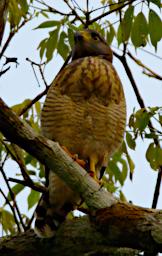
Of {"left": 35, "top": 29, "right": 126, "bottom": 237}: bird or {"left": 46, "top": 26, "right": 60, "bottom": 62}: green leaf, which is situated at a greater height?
{"left": 46, "top": 26, "right": 60, "bottom": 62}: green leaf

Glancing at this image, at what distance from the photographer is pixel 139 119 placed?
4867mm

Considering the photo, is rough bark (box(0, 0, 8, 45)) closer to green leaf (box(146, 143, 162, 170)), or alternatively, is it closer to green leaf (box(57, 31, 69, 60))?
green leaf (box(57, 31, 69, 60))

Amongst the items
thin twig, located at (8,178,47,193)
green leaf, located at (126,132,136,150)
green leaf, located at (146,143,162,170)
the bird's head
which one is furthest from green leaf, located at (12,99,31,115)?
green leaf, located at (146,143,162,170)

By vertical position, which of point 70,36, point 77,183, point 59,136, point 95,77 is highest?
point 70,36

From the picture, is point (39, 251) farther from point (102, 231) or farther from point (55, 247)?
point (102, 231)

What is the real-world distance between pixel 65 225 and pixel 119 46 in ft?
6.10

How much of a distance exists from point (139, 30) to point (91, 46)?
1.31 meters

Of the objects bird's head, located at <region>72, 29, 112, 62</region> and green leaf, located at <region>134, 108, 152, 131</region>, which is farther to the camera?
bird's head, located at <region>72, 29, 112, 62</region>

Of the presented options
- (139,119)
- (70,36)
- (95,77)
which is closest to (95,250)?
(139,119)

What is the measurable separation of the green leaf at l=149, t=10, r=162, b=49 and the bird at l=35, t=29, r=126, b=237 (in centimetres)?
59

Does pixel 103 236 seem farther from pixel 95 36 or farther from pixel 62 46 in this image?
pixel 95 36

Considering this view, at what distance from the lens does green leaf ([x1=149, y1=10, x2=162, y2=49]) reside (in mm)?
4809

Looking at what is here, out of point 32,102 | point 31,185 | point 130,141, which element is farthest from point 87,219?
point 32,102

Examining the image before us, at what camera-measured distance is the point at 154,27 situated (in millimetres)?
4832
